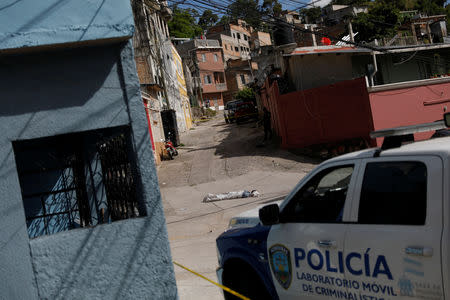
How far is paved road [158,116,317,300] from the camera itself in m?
8.19

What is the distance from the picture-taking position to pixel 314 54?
22719mm

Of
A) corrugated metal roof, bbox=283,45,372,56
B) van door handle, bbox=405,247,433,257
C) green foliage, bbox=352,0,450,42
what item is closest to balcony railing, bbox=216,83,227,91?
green foliage, bbox=352,0,450,42

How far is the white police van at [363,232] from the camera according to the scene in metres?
2.88

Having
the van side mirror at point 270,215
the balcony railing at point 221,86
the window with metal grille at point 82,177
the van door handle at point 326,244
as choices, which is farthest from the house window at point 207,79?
the van door handle at point 326,244

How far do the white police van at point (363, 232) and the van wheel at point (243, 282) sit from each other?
0.01m

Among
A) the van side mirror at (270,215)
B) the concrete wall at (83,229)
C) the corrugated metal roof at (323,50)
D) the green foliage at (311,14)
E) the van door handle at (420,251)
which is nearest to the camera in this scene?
the van door handle at (420,251)

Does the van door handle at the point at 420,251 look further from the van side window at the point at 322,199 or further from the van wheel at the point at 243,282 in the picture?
the van wheel at the point at 243,282

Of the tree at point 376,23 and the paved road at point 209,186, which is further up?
the tree at point 376,23

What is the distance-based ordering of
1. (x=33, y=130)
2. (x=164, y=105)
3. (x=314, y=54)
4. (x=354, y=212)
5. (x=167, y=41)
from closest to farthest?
(x=354, y=212)
(x=33, y=130)
(x=314, y=54)
(x=164, y=105)
(x=167, y=41)

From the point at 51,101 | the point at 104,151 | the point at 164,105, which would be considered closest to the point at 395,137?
the point at 51,101

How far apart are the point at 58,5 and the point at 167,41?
33.5 meters

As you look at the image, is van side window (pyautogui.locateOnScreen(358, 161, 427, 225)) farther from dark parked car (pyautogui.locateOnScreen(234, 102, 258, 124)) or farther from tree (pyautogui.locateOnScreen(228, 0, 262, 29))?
dark parked car (pyautogui.locateOnScreen(234, 102, 258, 124))

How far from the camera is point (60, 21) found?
15.1 ft

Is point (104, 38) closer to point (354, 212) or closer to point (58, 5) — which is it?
point (58, 5)
